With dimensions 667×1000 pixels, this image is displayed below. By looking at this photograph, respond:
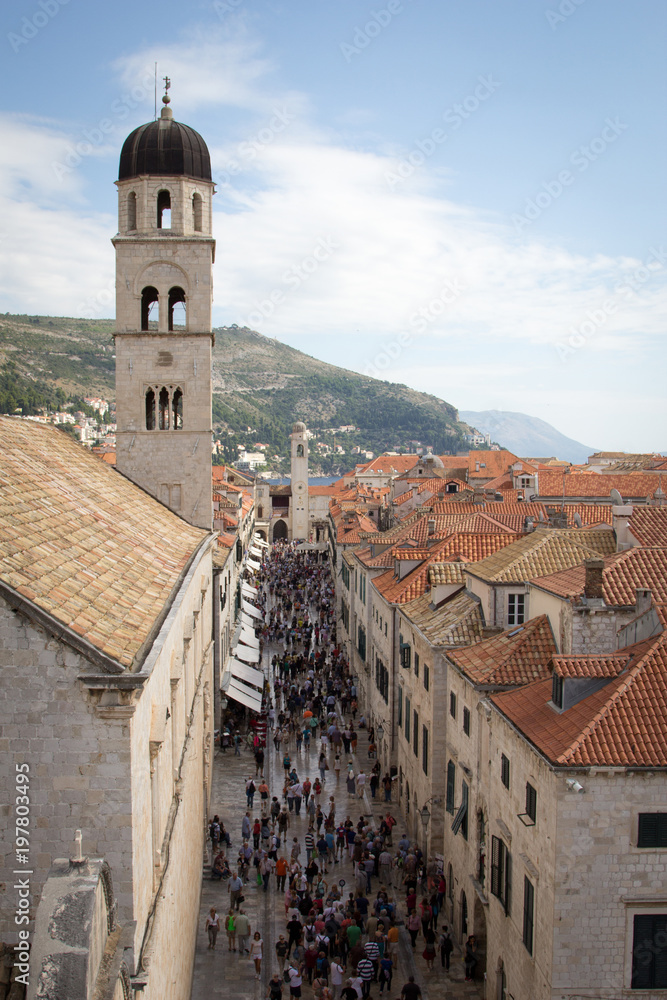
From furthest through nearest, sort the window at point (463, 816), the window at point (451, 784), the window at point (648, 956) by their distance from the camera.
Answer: the window at point (451, 784)
the window at point (463, 816)
the window at point (648, 956)

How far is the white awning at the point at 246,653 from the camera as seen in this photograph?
138 ft

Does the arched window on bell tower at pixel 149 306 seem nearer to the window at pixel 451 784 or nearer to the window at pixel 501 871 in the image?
the window at pixel 451 784

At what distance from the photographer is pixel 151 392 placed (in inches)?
1192

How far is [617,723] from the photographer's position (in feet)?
49.9

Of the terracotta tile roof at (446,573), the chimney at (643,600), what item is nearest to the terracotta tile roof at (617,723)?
the chimney at (643,600)

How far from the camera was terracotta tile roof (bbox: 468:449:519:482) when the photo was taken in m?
97.8

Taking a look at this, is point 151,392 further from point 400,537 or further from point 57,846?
point 57,846

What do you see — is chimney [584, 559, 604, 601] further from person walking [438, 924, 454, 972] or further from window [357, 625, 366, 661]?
window [357, 625, 366, 661]

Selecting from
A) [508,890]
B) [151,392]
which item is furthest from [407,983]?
[151,392]

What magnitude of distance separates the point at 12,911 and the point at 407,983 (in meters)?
11.6

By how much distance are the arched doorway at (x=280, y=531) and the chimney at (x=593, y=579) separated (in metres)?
110

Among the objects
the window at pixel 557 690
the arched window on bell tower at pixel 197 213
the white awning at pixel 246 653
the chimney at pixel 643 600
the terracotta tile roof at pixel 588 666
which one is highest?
the arched window on bell tower at pixel 197 213

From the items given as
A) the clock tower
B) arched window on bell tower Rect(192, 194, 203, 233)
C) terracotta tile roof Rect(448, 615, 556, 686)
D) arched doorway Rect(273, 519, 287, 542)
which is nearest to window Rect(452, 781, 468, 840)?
terracotta tile roof Rect(448, 615, 556, 686)

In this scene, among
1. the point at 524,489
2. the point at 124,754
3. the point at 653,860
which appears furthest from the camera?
the point at 524,489
